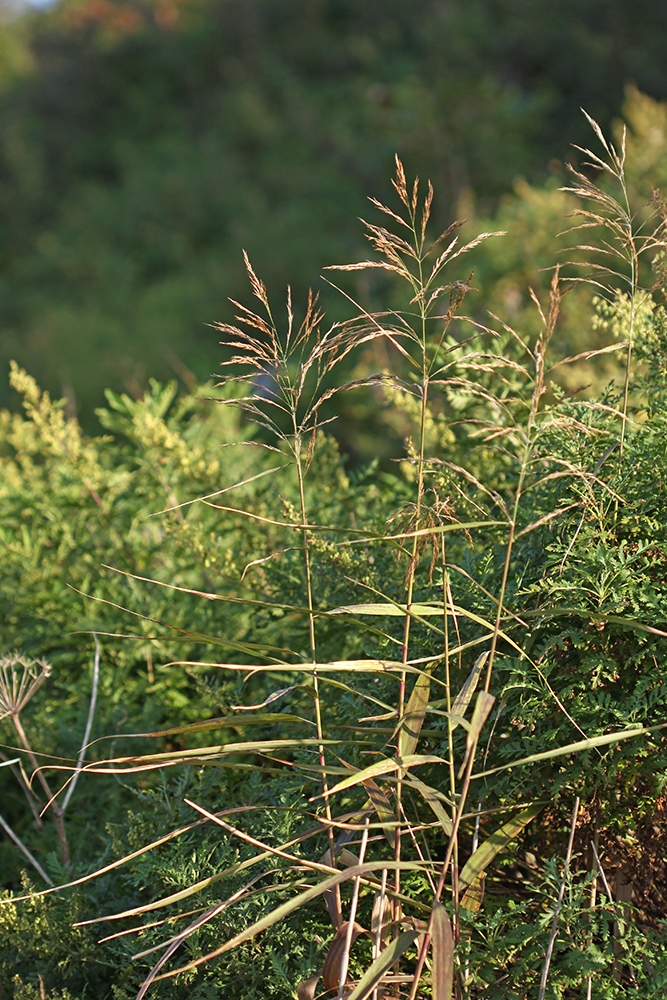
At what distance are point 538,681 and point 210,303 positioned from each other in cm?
910

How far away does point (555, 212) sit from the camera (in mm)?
4898

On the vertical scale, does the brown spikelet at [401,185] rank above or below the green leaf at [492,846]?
above

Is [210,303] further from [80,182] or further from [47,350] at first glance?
[80,182]

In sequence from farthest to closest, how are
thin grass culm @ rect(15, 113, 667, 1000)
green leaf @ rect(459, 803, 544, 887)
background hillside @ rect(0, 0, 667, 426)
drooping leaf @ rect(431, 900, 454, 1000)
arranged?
background hillside @ rect(0, 0, 667, 426)
green leaf @ rect(459, 803, 544, 887)
thin grass culm @ rect(15, 113, 667, 1000)
drooping leaf @ rect(431, 900, 454, 1000)

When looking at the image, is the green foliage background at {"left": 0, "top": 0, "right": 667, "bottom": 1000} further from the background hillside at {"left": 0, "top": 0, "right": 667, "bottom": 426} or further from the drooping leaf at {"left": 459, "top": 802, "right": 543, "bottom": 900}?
the background hillside at {"left": 0, "top": 0, "right": 667, "bottom": 426}

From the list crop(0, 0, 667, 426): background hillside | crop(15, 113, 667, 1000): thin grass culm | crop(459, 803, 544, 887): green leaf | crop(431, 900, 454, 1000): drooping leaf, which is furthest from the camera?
crop(0, 0, 667, 426): background hillside

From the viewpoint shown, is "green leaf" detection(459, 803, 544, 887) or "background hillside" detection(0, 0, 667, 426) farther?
"background hillside" detection(0, 0, 667, 426)

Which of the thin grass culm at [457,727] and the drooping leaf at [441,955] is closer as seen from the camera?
the drooping leaf at [441,955]

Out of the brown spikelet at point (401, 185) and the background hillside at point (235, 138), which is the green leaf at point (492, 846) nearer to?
the brown spikelet at point (401, 185)

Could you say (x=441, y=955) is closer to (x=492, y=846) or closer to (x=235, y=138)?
(x=492, y=846)

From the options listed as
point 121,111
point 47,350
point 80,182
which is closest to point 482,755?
point 47,350

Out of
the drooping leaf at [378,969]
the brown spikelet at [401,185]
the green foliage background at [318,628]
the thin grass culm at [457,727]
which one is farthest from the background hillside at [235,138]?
the drooping leaf at [378,969]

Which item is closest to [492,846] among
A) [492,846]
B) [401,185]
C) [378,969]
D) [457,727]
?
[492,846]

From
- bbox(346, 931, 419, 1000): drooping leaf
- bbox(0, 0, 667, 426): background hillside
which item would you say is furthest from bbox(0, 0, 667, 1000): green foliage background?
bbox(0, 0, 667, 426): background hillside
